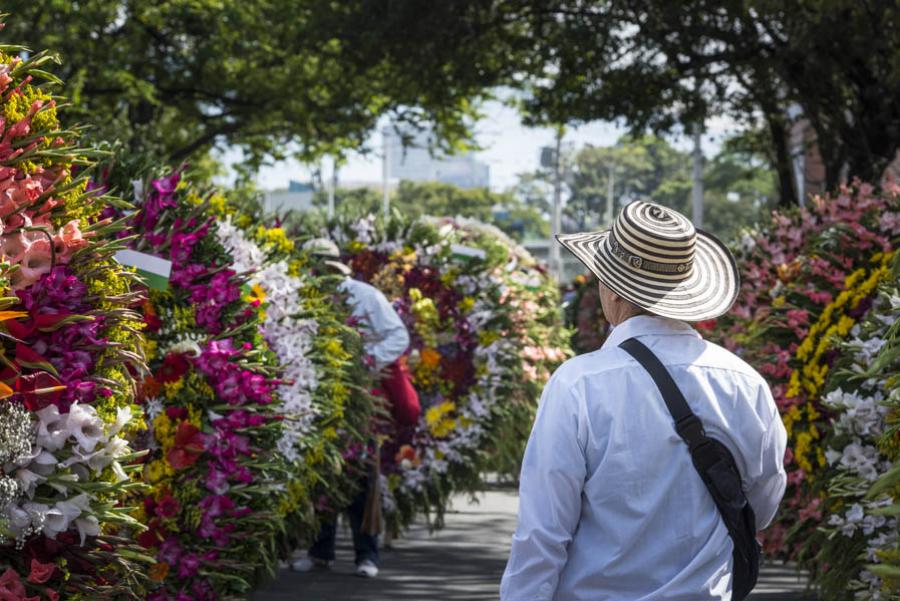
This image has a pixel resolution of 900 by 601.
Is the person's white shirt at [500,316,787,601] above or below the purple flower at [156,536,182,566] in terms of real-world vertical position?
above

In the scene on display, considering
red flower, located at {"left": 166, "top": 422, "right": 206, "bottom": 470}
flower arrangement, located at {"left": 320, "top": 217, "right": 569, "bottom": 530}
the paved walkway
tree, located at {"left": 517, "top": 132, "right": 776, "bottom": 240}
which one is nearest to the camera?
red flower, located at {"left": 166, "top": 422, "right": 206, "bottom": 470}

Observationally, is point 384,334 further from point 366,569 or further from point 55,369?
point 55,369

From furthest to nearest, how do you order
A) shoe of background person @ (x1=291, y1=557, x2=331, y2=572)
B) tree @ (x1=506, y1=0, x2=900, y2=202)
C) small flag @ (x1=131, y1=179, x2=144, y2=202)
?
tree @ (x1=506, y1=0, x2=900, y2=202) < shoe of background person @ (x1=291, y1=557, x2=331, y2=572) < small flag @ (x1=131, y1=179, x2=144, y2=202)

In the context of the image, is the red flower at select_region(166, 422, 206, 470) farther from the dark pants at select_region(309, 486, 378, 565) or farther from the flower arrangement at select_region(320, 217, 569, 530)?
the flower arrangement at select_region(320, 217, 569, 530)

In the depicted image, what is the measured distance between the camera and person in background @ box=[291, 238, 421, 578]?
30.8 ft

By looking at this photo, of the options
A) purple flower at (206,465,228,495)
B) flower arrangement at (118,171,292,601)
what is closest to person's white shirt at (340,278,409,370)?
flower arrangement at (118,171,292,601)

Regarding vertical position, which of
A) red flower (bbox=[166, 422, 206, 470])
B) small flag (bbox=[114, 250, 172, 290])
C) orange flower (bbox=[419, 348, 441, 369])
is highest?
small flag (bbox=[114, 250, 172, 290])

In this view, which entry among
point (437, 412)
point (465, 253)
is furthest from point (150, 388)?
point (465, 253)

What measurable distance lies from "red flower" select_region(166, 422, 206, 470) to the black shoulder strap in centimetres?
268

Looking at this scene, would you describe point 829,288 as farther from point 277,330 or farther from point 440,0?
point 440,0

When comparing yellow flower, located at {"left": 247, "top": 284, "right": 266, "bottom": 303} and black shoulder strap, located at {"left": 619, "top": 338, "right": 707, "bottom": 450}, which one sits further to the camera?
yellow flower, located at {"left": 247, "top": 284, "right": 266, "bottom": 303}

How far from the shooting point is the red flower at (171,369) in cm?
599

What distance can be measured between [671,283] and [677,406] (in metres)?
0.40

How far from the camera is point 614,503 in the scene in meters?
3.61
